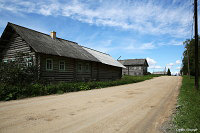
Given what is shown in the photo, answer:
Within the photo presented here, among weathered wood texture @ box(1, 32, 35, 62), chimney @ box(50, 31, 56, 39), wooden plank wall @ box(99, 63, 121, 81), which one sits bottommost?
wooden plank wall @ box(99, 63, 121, 81)

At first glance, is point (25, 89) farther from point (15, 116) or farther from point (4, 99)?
point (15, 116)

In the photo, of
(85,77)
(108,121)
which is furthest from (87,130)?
(85,77)

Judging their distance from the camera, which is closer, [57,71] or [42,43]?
[42,43]

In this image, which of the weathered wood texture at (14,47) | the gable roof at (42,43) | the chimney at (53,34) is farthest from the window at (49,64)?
the chimney at (53,34)

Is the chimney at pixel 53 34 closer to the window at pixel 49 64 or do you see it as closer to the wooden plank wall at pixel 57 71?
the wooden plank wall at pixel 57 71

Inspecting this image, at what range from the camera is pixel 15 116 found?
4930 mm

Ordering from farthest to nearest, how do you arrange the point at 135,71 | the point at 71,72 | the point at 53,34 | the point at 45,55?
the point at 135,71 → the point at 53,34 → the point at 71,72 → the point at 45,55

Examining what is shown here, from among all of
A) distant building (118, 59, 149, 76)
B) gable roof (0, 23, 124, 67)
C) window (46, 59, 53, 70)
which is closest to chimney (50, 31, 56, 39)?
gable roof (0, 23, 124, 67)

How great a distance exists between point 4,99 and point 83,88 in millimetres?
6767

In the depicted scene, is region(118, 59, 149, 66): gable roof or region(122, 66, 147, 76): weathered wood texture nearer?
region(122, 66, 147, 76): weathered wood texture

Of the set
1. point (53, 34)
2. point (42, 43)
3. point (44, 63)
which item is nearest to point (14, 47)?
point (42, 43)

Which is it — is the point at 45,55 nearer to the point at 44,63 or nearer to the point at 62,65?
the point at 44,63

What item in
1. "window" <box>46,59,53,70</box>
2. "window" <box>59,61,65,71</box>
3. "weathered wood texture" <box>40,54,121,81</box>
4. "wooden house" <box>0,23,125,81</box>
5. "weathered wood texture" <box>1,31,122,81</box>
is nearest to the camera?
"wooden house" <box>0,23,125,81</box>

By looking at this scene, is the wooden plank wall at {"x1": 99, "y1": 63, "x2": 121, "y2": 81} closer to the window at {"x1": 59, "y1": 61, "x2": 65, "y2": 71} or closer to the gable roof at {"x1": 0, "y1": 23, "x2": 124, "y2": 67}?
the gable roof at {"x1": 0, "y1": 23, "x2": 124, "y2": 67}
